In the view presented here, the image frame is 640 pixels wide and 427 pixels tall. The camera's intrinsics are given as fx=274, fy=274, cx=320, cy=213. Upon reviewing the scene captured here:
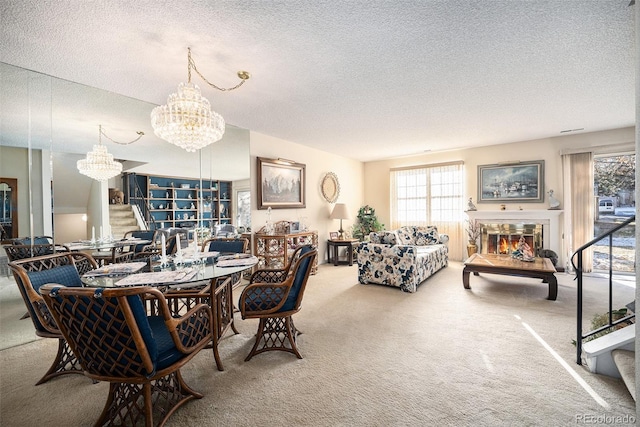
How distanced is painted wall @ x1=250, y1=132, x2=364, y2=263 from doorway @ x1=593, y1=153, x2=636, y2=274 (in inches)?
189

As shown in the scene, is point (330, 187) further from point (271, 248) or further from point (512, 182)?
point (512, 182)

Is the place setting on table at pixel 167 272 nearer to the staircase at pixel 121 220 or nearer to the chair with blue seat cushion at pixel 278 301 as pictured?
the chair with blue seat cushion at pixel 278 301

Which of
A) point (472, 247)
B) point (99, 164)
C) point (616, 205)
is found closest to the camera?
point (99, 164)

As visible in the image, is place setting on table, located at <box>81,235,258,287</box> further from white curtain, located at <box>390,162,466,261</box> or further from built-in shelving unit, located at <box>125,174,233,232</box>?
white curtain, located at <box>390,162,466,261</box>

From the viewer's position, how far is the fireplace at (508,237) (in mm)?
5422

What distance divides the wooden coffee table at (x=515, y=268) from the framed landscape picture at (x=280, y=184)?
3220 mm

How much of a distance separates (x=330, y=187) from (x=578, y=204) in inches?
188

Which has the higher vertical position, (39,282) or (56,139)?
(56,139)

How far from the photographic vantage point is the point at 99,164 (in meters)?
3.14

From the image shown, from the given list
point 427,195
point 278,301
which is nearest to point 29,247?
point 278,301

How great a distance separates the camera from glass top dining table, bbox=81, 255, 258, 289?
5.89ft

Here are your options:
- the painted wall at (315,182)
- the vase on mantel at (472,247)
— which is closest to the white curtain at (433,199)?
the vase on mantel at (472,247)

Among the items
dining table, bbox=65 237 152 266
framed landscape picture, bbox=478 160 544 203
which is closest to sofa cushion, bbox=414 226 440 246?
framed landscape picture, bbox=478 160 544 203

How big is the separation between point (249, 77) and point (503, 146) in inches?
221
